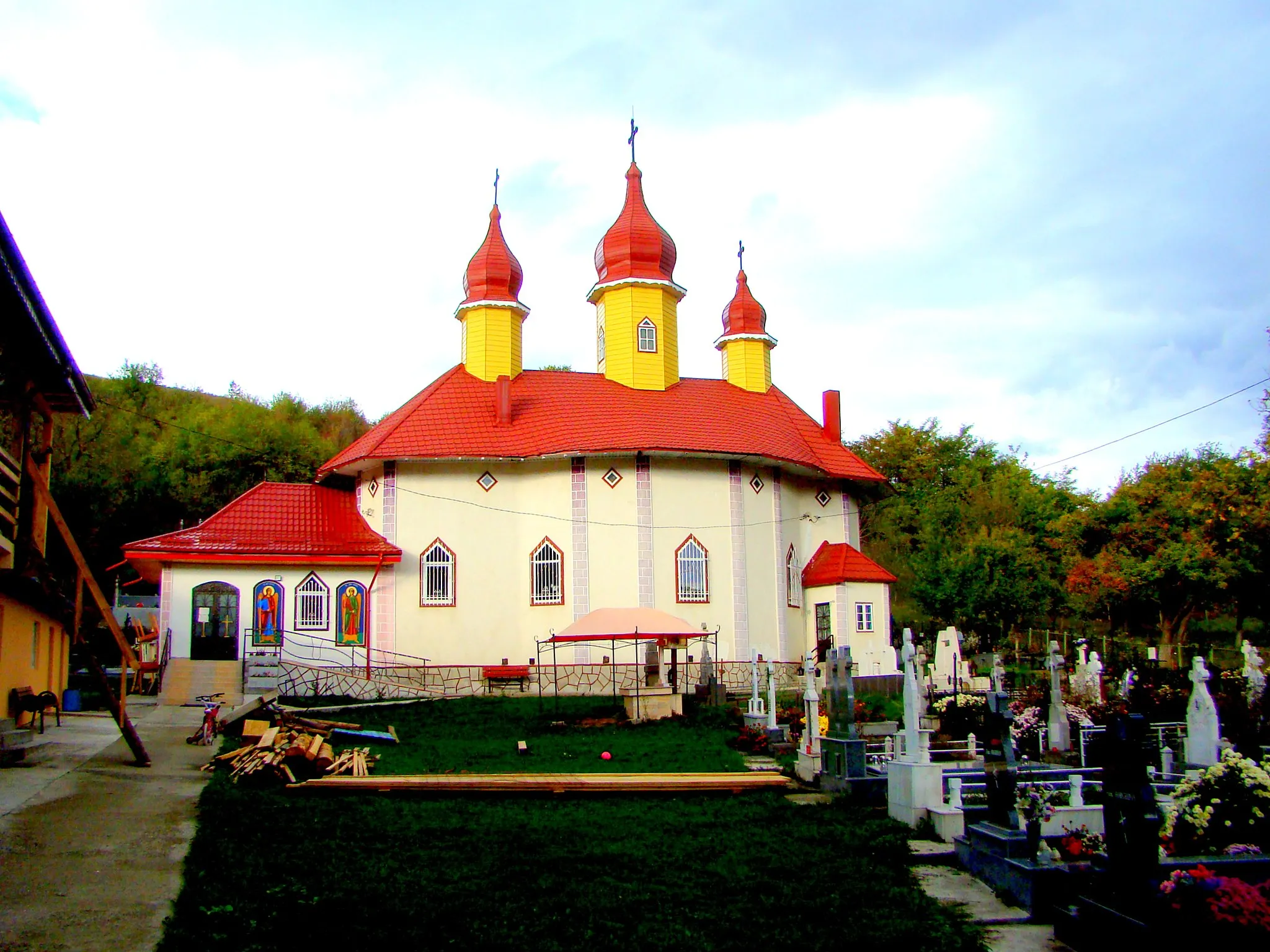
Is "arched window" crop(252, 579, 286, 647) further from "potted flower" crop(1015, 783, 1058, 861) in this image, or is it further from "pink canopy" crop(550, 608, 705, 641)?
"potted flower" crop(1015, 783, 1058, 861)

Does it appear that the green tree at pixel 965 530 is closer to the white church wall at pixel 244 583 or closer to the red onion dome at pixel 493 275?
the red onion dome at pixel 493 275

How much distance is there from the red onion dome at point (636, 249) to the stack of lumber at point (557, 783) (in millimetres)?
20579

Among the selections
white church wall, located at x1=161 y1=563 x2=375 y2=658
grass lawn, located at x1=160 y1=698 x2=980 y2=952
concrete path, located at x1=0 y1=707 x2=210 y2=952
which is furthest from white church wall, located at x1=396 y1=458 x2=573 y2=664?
grass lawn, located at x1=160 y1=698 x2=980 y2=952

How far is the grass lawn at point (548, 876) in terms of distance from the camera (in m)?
7.27

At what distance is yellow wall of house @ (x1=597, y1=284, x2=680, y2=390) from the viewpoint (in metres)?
31.1

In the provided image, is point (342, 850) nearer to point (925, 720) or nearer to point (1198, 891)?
point (1198, 891)

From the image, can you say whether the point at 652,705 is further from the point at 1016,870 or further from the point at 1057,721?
the point at 1016,870

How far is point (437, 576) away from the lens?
28.0 m

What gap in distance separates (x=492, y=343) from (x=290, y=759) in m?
19.9

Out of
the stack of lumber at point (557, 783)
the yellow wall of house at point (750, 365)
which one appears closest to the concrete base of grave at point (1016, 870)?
the stack of lumber at point (557, 783)

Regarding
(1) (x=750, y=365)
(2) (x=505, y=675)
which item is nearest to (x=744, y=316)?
(1) (x=750, y=365)

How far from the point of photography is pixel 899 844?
976cm

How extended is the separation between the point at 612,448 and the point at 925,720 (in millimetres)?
12437

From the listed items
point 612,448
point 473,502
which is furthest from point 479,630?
point 612,448
